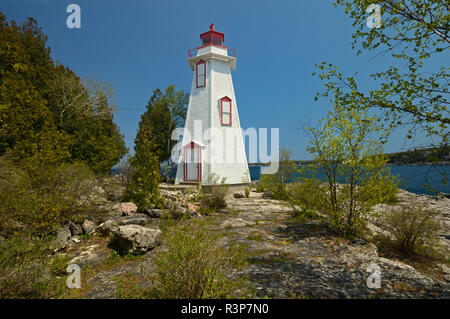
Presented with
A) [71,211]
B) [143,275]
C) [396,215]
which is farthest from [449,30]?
[71,211]

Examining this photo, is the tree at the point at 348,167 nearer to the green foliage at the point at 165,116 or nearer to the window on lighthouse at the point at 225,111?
the window on lighthouse at the point at 225,111

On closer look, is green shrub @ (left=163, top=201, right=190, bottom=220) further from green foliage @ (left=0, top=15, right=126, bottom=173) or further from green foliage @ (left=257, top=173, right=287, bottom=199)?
green foliage @ (left=257, top=173, right=287, bottom=199)

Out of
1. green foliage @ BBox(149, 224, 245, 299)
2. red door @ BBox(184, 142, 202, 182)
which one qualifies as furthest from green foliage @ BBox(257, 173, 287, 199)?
green foliage @ BBox(149, 224, 245, 299)

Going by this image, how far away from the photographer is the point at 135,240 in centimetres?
552

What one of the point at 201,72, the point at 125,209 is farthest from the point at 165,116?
the point at 125,209

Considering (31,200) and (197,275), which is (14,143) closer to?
(31,200)

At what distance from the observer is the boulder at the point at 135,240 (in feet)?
18.0

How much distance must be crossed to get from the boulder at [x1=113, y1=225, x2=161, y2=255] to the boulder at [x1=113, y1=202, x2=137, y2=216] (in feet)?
10.2

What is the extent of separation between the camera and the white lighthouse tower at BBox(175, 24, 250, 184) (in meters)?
19.3

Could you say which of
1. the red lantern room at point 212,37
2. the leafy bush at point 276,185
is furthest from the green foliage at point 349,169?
the red lantern room at point 212,37

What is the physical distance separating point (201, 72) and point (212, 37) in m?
3.40

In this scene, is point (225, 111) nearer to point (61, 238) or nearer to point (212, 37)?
point (212, 37)

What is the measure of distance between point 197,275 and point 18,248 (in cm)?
321

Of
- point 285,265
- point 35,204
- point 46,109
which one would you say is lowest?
point 285,265
